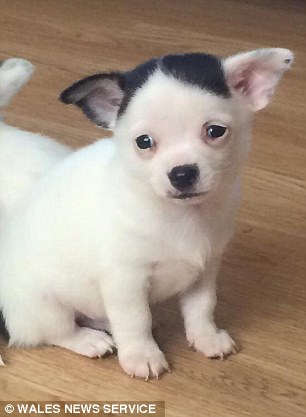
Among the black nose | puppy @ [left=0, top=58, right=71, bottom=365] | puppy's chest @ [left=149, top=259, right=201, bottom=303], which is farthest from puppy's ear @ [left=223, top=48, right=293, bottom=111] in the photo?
puppy @ [left=0, top=58, right=71, bottom=365]

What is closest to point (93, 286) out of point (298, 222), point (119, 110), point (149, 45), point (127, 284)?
point (127, 284)

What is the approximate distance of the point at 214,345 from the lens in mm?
1337

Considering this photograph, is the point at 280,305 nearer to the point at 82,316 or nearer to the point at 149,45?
the point at 82,316

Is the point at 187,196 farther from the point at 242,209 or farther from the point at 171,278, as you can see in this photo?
the point at 242,209

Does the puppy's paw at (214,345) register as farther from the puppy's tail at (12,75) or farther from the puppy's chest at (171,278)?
the puppy's tail at (12,75)

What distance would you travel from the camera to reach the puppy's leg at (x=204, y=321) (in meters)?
1.32

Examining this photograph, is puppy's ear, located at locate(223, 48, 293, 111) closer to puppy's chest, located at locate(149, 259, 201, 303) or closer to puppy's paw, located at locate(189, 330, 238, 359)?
puppy's chest, located at locate(149, 259, 201, 303)

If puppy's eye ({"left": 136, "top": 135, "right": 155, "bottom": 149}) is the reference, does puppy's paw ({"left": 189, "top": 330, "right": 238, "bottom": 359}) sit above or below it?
below

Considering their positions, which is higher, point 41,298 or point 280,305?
point 41,298

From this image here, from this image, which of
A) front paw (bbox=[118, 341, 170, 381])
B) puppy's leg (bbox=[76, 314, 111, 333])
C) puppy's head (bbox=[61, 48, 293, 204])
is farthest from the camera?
puppy's leg (bbox=[76, 314, 111, 333])

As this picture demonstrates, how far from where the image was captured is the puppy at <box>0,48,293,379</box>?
105 cm

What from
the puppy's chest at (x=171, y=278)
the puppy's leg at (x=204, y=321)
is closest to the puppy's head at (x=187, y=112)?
the puppy's chest at (x=171, y=278)

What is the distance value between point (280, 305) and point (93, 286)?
40cm

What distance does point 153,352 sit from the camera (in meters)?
1.29
